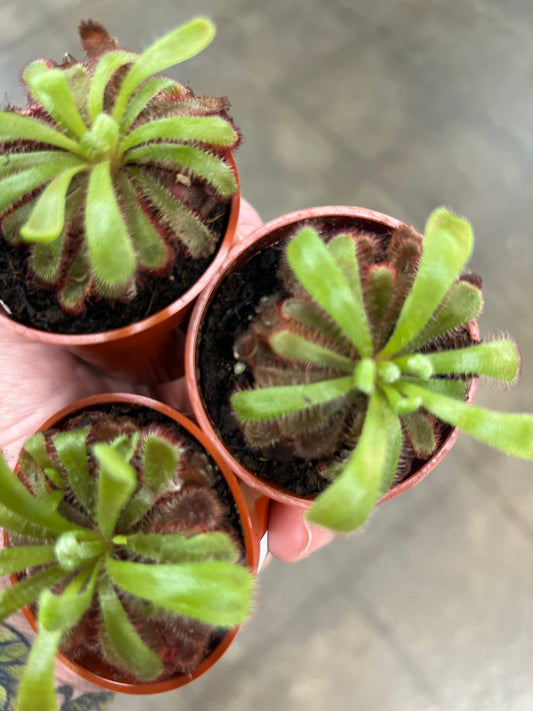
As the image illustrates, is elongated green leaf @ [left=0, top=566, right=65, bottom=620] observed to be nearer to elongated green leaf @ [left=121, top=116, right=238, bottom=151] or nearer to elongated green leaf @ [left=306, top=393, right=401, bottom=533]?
elongated green leaf @ [left=306, top=393, right=401, bottom=533]

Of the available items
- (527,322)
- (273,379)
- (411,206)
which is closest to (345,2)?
(411,206)

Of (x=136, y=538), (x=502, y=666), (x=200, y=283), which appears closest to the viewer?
(x=136, y=538)

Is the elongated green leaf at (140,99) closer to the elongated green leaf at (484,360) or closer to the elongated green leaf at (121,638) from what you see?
the elongated green leaf at (484,360)

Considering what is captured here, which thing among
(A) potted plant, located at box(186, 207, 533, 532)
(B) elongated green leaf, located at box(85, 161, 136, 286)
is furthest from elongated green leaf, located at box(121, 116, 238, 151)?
(A) potted plant, located at box(186, 207, 533, 532)

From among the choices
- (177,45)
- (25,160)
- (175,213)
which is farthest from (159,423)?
(177,45)

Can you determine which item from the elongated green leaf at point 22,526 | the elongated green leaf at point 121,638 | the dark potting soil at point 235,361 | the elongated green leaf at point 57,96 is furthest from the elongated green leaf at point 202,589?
the elongated green leaf at point 57,96

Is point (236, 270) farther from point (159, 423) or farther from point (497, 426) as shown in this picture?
point (497, 426)

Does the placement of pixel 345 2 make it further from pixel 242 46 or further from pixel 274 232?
pixel 274 232
